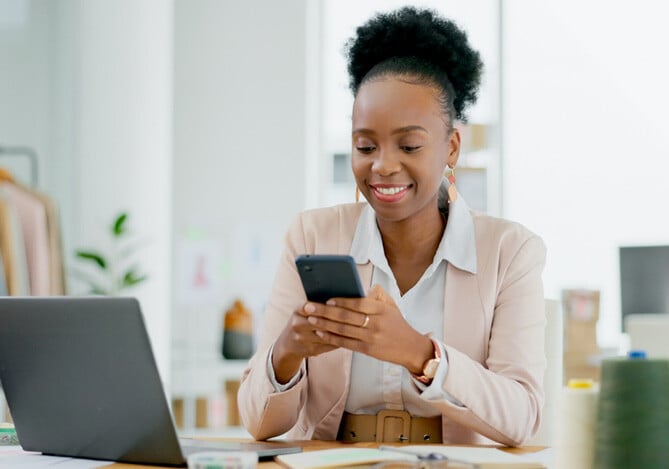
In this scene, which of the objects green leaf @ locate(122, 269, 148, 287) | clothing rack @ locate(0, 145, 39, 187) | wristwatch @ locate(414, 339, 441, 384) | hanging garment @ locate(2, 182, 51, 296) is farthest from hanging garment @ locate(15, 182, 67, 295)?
wristwatch @ locate(414, 339, 441, 384)

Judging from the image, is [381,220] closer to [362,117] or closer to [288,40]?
[362,117]

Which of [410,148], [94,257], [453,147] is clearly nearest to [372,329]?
[410,148]

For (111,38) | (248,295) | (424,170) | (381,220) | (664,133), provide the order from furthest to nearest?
(248,295) < (664,133) < (111,38) < (381,220) < (424,170)

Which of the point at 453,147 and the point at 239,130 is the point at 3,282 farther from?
the point at 453,147

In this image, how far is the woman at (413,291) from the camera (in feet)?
4.94

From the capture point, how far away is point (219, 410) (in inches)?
192

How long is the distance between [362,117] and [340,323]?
44 cm

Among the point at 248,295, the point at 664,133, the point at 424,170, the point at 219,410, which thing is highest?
the point at 664,133

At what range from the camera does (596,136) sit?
495 cm

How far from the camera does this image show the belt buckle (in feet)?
5.29

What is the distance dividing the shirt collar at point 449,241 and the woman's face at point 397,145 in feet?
0.30

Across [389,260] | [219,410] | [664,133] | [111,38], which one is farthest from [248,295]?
[389,260]

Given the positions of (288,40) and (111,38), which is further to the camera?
(288,40)

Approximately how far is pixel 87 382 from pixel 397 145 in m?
0.70
